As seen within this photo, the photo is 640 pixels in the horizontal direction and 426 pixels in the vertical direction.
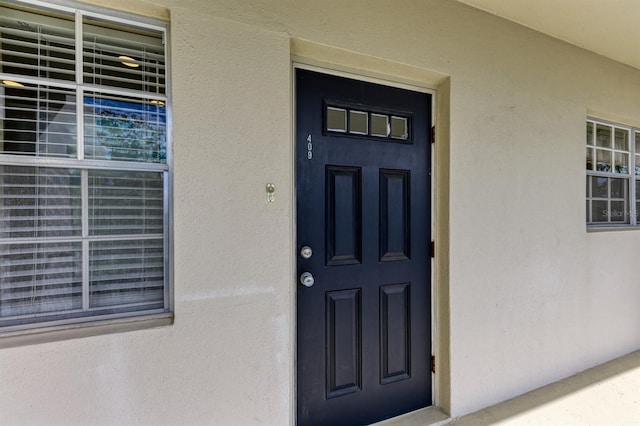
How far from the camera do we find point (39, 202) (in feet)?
4.16

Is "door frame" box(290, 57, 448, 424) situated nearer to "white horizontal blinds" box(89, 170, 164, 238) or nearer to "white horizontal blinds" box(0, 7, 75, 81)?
"white horizontal blinds" box(89, 170, 164, 238)

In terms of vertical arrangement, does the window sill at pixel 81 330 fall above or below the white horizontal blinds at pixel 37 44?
below

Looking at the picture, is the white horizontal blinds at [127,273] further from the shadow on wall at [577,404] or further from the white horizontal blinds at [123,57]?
the shadow on wall at [577,404]

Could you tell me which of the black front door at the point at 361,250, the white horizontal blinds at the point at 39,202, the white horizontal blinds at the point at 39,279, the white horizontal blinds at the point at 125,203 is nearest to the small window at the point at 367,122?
the black front door at the point at 361,250

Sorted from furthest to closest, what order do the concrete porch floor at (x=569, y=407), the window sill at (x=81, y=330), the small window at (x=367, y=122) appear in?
1. the concrete porch floor at (x=569, y=407)
2. the small window at (x=367, y=122)
3. the window sill at (x=81, y=330)

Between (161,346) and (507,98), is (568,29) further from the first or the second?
(161,346)

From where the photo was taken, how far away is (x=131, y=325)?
1.34 metres

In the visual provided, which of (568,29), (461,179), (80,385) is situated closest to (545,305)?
(461,179)

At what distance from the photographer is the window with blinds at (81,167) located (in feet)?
4.07

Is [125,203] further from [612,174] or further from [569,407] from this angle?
[612,174]

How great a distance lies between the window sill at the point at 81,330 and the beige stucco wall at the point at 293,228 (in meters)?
0.04

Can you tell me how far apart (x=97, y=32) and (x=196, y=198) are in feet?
2.63

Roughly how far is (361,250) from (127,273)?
1.19 m

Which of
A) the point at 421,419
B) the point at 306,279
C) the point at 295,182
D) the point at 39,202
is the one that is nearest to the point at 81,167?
the point at 39,202
